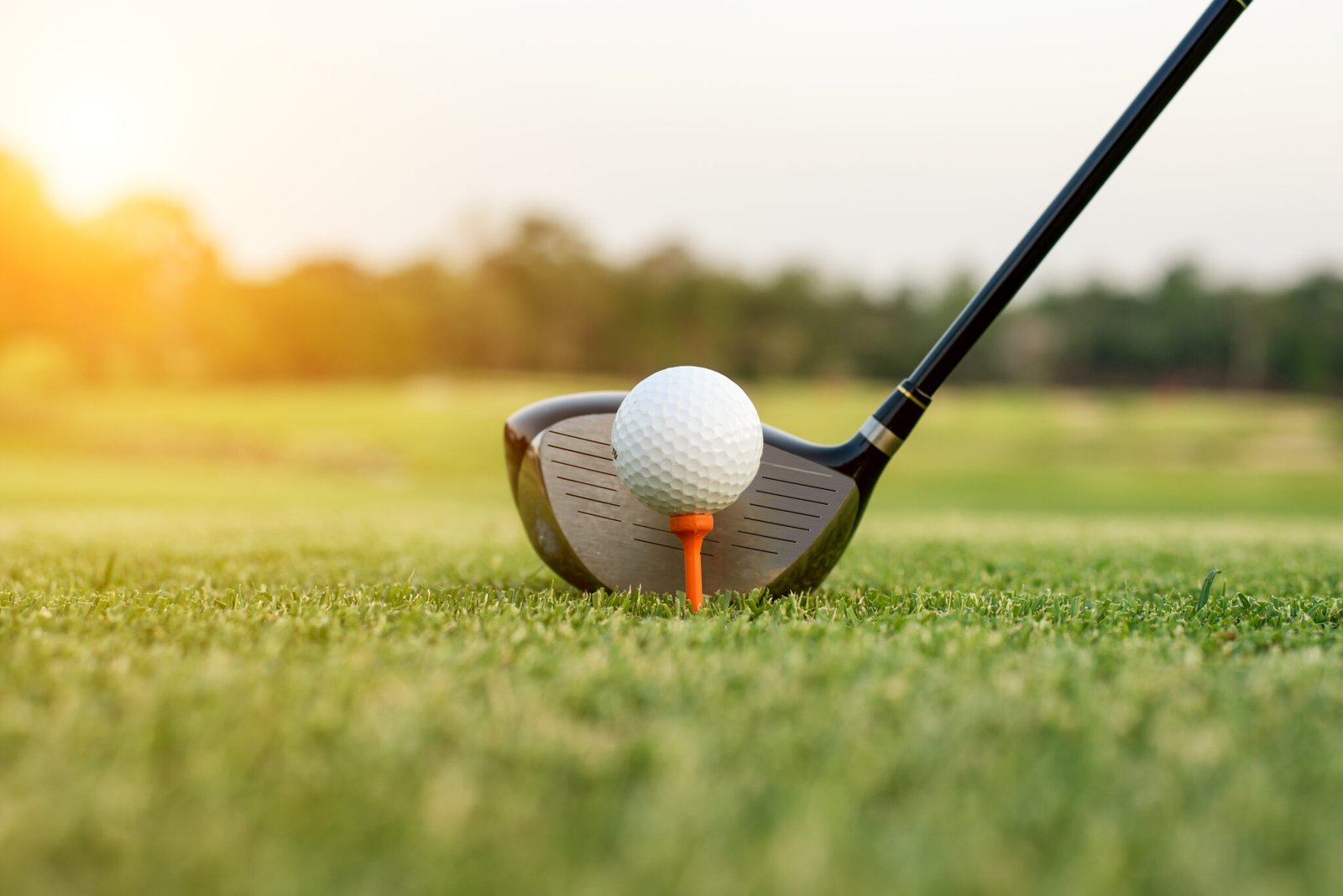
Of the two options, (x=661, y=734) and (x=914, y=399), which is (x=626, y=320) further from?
(x=661, y=734)

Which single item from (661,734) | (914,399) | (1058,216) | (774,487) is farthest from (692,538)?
(1058,216)

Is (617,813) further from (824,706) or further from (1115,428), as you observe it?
(1115,428)

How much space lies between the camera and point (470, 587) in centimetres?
309

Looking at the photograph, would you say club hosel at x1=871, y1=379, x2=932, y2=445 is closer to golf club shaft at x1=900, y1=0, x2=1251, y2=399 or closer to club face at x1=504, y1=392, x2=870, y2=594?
golf club shaft at x1=900, y1=0, x2=1251, y2=399

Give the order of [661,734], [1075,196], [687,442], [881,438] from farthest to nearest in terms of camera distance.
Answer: [881,438] < [1075,196] < [687,442] < [661,734]

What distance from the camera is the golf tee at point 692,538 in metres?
2.64

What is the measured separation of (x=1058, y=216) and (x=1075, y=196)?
75 mm

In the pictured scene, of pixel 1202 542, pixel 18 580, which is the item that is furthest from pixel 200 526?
pixel 1202 542

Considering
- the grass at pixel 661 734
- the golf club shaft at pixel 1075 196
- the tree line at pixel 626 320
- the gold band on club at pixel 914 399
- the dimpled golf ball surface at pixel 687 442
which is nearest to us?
the grass at pixel 661 734

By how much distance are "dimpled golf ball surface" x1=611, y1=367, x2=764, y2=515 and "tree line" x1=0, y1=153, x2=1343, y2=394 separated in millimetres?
42434

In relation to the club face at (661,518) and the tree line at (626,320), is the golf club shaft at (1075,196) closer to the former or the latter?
the club face at (661,518)

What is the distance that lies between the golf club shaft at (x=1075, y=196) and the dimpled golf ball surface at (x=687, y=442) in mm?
556

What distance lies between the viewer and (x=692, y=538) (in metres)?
2.68

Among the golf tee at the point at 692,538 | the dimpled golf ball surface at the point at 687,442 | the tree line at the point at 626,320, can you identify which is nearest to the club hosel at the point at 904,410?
the dimpled golf ball surface at the point at 687,442
